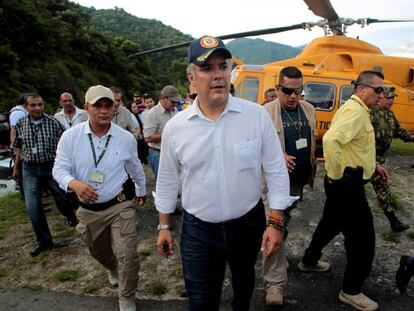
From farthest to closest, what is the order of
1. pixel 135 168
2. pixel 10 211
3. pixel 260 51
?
pixel 260 51, pixel 10 211, pixel 135 168

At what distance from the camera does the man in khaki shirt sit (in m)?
3.09

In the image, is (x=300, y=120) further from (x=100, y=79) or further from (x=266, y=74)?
(x=100, y=79)

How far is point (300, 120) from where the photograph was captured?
11.0 ft

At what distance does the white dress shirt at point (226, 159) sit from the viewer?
82.4 inches

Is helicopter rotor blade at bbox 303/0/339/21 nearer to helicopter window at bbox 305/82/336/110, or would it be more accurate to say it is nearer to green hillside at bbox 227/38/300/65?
helicopter window at bbox 305/82/336/110

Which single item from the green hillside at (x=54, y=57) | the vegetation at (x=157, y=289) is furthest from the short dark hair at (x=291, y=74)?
the green hillside at (x=54, y=57)

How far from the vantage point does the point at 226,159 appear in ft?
6.84

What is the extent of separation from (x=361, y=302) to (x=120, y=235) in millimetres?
2099

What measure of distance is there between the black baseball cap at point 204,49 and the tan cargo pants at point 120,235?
5.44 feet

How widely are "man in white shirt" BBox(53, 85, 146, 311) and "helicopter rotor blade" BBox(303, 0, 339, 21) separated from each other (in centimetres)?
681

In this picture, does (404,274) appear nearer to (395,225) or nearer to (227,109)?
(395,225)

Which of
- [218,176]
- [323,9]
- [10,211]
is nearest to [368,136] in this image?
[218,176]

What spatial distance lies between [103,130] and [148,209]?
279 cm

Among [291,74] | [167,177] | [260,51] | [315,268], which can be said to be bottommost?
[315,268]
